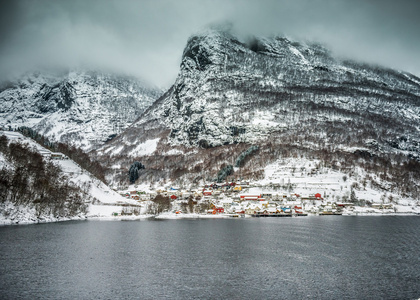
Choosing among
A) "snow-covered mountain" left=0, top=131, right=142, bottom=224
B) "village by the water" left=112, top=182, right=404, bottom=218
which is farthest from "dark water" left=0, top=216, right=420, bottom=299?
"village by the water" left=112, top=182, right=404, bottom=218

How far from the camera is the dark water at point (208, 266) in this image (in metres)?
41.7

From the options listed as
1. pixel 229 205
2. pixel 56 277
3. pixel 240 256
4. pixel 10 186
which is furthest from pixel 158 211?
pixel 56 277

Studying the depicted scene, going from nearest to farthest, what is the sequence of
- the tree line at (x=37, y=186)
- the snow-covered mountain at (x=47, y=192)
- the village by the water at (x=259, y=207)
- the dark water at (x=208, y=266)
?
the dark water at (x=208, y=266)
the snow-covered mountain at (x=47, y=192)
the tree line at (x=37, y=186)
the village by the water at (x=259, y=207)

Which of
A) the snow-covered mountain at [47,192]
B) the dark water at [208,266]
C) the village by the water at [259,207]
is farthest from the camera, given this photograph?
the village by the water at [259,207]

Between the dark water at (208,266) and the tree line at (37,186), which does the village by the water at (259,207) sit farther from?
the dark water at (208,266)

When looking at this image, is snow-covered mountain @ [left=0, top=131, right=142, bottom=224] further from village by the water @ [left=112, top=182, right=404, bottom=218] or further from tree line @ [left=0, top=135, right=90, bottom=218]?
village by the water @ [left=112, top=182, right=404, bottom=218]

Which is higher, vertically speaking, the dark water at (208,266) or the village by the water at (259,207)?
the village by the water at (259,207)

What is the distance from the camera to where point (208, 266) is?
55562mm

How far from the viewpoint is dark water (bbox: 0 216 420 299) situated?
41.7 m

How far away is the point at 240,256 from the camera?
64125mm

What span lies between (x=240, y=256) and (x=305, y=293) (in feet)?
78.3

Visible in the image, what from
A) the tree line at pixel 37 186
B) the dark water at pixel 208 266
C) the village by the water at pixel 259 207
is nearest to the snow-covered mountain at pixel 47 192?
the tree line at pixel 37 186

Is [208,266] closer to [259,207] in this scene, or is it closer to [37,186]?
[37,186]

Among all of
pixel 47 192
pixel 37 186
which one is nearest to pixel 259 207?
pixel 47 192
